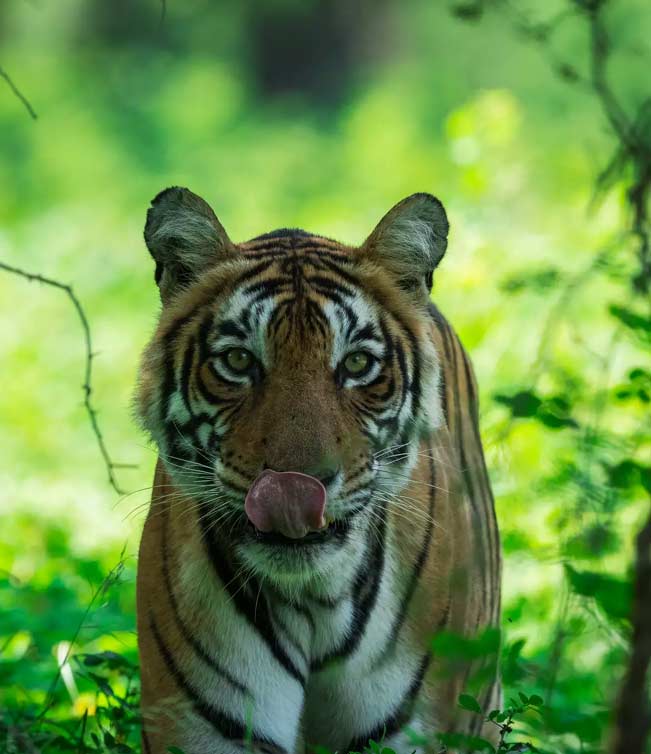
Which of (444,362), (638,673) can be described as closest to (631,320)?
(444,362)

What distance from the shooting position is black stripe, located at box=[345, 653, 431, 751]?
305 centimetres

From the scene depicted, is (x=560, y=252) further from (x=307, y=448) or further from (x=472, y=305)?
(x=307, y=448)

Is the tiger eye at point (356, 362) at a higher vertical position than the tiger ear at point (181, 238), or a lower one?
lower

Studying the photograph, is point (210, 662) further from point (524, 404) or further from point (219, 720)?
point (524, 404)

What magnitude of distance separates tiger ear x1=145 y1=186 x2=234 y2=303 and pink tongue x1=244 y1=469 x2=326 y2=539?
0.72 metres

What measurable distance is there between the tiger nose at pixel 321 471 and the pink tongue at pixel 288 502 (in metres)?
0.01

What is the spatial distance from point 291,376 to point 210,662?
66 cm

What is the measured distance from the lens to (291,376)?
9.58 ft

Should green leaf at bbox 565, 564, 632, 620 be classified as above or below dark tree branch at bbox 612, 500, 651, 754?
above

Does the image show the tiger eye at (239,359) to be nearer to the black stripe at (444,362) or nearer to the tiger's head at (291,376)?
the tiger's head at (291,376)

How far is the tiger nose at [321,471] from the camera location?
2.76m

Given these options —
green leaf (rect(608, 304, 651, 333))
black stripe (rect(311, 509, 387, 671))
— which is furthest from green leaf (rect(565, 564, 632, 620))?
black stripe (rect(311, 509, 387, 671))

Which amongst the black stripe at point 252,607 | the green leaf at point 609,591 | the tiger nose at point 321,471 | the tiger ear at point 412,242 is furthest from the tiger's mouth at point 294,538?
the green leaf at point 609,591

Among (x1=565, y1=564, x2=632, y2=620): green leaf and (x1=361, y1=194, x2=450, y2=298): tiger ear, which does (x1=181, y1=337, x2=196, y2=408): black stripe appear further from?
(x1=565, y1=564, x2=632, y2=620): green leaf
